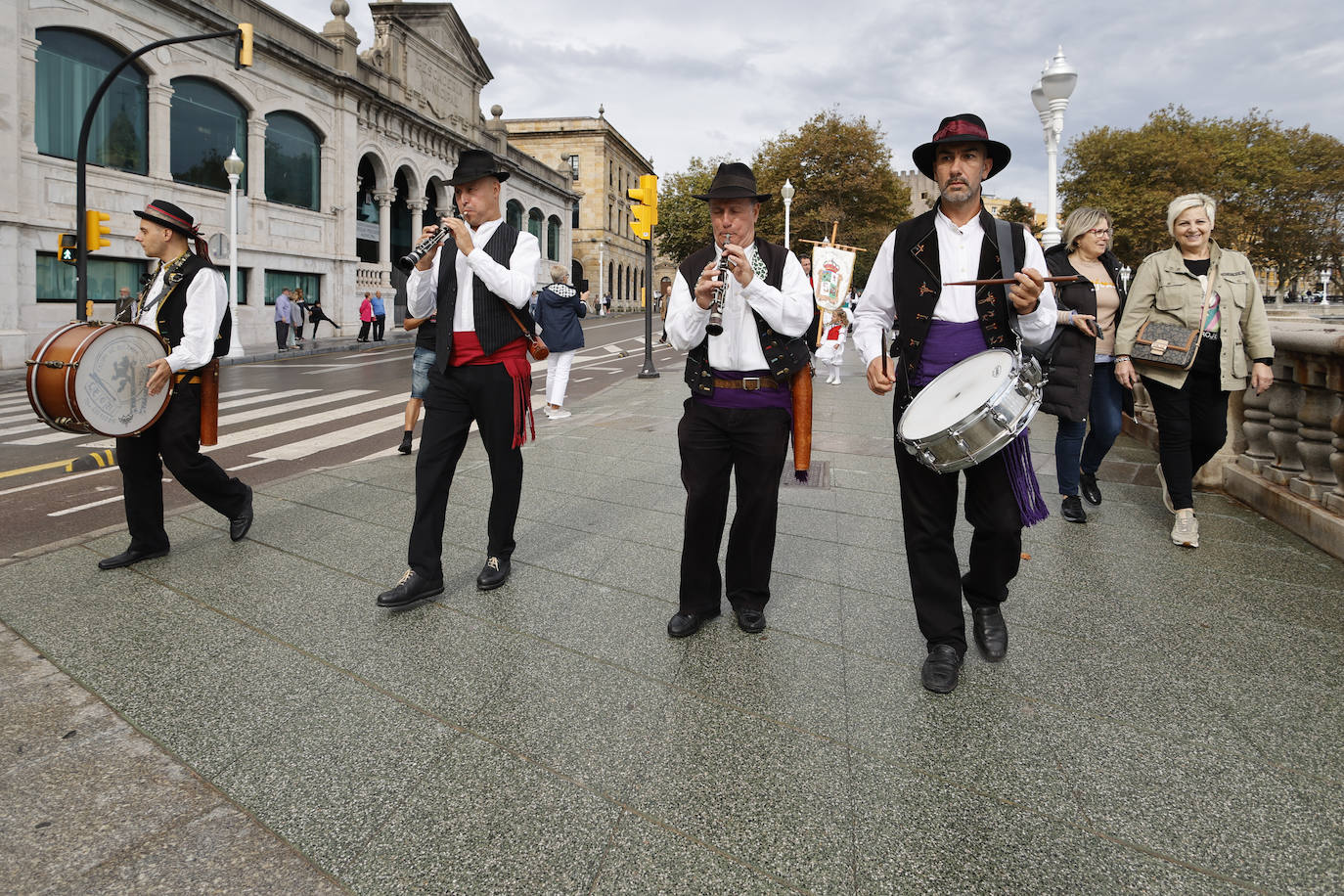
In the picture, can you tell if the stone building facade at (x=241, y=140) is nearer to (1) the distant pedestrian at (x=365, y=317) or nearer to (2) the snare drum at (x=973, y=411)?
(1) the distant pedestrian at (x=365, y=317)

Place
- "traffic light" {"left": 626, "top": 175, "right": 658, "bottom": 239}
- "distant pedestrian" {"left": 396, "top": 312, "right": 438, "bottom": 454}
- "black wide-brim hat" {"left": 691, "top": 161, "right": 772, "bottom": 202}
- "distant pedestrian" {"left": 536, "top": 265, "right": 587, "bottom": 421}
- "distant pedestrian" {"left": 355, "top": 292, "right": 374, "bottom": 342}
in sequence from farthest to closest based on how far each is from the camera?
"distant pedestrian" {"left": 355, "top": 292, "right": 374, "bottom": 342}
"traffic light" {"left": 626, "top": 175, "right": 658, "bottom": 239}
"distant pedestrian" {"left": 536, "top": 265, "right": 587, "bottom": 421}
"distant pedestrian" {"left": 396, "top": 312, "right": 438, "bottom": 454}
"black wide-brim hat" {"left": 691, "top": 161, "right": 772, "bottom": 202}

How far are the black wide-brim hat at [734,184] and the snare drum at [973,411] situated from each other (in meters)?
1.01

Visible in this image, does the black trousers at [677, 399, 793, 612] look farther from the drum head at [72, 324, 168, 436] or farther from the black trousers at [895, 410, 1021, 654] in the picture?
the drum head at [72, 324, 168, 436]

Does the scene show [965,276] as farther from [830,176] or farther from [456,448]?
[830,176]

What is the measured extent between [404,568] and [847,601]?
90.7 inches

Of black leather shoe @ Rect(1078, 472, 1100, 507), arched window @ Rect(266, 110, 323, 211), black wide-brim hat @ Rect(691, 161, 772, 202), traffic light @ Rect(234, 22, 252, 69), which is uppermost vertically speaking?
arched window @ Rect(266, 110, 323, 211)

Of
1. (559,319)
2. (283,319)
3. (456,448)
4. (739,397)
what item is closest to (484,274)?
(456,448)

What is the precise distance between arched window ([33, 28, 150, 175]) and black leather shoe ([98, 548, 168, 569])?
62.9 ft

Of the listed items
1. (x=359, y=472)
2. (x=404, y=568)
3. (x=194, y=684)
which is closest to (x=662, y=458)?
(x=359, y=472)

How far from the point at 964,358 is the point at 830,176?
37408 mm

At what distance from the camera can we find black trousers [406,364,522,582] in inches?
155

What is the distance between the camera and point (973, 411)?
2771 mm

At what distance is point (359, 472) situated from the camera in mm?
6863

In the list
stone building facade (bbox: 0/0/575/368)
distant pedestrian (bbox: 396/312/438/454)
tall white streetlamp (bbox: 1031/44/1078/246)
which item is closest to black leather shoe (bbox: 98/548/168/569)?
distant pedestrian (bbox: 396/312/438/454)
